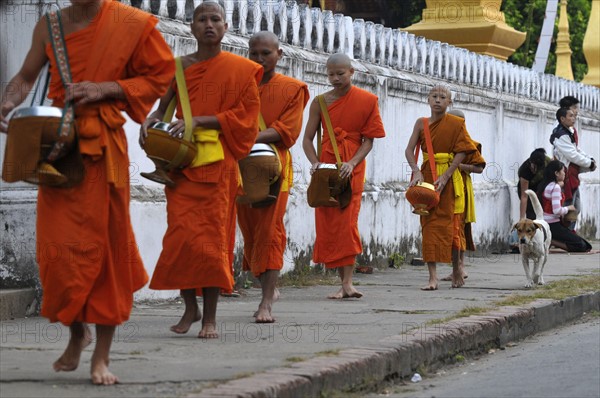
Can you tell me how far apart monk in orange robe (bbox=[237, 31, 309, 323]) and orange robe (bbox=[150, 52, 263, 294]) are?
2.88 feet

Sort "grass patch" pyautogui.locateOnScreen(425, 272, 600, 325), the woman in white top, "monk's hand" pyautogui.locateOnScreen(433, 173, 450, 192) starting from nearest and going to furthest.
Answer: "grass patch" pyautogui.locateOnScreen(425, 272, 600, 325) → "monk's hand" pyautogui.locateOnScreen(433, 173, 450, 192) → the woman in white top

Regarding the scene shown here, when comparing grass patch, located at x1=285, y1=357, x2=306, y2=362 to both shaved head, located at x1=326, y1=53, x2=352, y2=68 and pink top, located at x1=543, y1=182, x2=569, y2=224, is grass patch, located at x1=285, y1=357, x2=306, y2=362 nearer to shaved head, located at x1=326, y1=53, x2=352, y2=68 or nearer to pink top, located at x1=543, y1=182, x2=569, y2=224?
shaved head, located at x1=326, y1=53, x2=352, y2=68

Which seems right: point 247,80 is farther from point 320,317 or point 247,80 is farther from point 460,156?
point 460,156

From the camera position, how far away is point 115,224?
19.5ft

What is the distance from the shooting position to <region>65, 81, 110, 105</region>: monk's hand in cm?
587

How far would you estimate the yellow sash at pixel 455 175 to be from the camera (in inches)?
440

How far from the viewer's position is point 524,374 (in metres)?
7.10

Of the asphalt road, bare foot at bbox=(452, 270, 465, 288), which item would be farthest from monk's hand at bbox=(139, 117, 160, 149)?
bare foot at bbox=(452, 270, 465, 288)

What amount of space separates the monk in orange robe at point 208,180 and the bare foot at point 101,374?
1477 mm

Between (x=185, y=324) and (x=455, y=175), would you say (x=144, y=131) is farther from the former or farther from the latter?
(x=455, y=175)

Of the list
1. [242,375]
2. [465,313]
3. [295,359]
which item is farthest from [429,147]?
[242,375]

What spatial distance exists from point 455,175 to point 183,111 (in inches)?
174

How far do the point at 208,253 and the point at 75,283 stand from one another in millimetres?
1568

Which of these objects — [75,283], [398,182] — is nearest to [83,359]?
[75,283]
